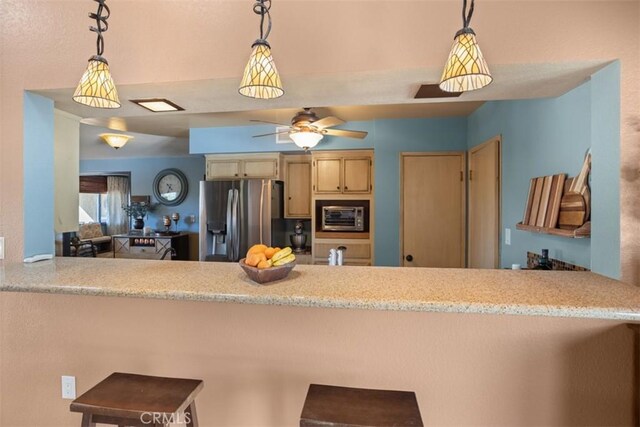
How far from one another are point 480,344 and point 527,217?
3.30ft

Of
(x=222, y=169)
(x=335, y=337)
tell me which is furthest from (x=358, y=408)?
(x=222, y=169)

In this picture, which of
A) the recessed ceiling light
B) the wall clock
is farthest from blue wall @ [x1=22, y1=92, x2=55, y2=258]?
the wall clock

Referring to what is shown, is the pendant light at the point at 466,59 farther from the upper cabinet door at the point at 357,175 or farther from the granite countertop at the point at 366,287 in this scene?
the upper cabinet door at the point at 357,175

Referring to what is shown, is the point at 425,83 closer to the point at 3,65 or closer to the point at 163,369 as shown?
the point at 163,369

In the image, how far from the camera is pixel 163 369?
159cm

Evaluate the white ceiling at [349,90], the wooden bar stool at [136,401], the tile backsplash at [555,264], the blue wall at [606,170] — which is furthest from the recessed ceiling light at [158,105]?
the tile backsplash at [555,264]

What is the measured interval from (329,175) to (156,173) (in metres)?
4.08

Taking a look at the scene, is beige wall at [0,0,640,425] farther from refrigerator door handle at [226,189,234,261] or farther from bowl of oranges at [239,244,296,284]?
refrigerator door handle at [226,189,234,261]

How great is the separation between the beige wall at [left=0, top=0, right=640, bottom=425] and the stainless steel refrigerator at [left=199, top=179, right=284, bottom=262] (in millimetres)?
2223

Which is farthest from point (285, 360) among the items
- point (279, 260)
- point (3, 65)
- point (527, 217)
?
point (3, 65)

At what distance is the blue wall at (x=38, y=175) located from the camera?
1.74 metres

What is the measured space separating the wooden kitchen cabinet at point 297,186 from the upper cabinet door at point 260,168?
0.80 feet

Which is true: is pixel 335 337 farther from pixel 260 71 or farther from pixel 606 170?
pixel 606 170

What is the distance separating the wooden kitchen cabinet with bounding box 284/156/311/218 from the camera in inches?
167
